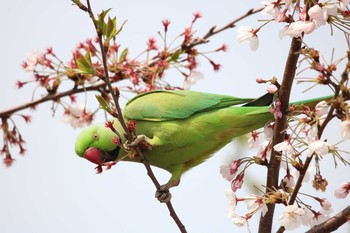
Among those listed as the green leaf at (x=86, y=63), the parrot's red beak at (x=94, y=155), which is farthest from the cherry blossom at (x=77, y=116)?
the green leaf at (x=86, y=63)

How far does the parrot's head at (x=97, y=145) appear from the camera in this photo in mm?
4445

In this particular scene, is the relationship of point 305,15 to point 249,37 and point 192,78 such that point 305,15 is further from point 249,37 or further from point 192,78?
point 192,78

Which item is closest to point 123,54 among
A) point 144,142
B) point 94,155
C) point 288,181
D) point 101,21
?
point 94,155

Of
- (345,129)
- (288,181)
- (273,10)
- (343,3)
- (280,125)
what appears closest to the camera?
(345,129)

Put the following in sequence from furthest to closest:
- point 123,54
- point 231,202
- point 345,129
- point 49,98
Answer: point 49,98 < point 123,54 < point 231,202 < point 345,129

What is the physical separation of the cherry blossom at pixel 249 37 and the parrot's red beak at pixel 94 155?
1.65 m

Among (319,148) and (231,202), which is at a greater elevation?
(319,148)

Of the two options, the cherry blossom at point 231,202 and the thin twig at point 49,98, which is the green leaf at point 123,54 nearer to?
the thin twig at point 49,98

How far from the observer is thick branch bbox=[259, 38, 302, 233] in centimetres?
300

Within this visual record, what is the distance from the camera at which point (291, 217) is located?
2.95 metres

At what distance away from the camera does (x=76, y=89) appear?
4.95m

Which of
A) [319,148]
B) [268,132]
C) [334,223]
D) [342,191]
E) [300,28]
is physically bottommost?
[334,223]

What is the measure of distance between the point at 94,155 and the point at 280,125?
1.79 meters

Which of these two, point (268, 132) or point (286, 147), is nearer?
point (286, 147)
